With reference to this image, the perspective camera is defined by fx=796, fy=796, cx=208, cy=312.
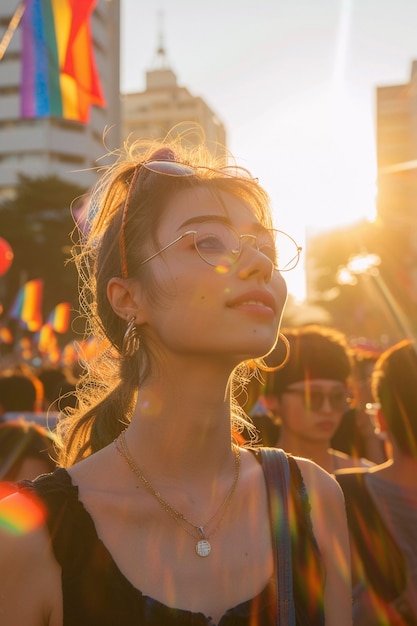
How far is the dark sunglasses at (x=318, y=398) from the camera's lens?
12.6 ft

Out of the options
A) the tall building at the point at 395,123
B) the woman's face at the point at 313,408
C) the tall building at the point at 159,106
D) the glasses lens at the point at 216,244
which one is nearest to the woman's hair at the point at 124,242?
the glasses lens at the point at 216,244

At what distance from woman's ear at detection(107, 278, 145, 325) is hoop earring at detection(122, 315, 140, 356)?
0.07 feet

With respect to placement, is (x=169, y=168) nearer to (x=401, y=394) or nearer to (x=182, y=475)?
(x=182, y=475)

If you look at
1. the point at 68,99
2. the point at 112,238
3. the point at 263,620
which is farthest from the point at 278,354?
the point at 68,99

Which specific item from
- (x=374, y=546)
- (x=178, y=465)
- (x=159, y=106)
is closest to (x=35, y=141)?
(x=159, y=106)

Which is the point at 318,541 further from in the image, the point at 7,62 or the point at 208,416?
the point at 7,62

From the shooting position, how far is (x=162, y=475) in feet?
6.28

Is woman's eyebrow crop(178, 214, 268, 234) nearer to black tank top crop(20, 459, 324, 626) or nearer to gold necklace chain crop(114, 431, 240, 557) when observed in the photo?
gold necklace chain crop(114, 431, 240, 557)

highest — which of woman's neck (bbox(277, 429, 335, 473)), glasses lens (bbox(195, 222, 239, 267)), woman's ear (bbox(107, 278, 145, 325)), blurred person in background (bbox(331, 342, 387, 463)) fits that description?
glasses lens (bbox(195, 222, 239, 267))

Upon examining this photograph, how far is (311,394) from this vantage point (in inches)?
151

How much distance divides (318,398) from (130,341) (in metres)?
1.93

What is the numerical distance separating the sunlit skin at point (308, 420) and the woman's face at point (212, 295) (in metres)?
1.97

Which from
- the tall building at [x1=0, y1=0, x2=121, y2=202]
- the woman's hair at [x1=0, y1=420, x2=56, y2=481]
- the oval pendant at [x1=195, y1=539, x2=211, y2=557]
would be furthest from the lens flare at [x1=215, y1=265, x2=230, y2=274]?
the tall building at [x1=0, y1=0, x2=121, y2=202]

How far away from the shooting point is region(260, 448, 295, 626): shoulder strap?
68.7 inches
